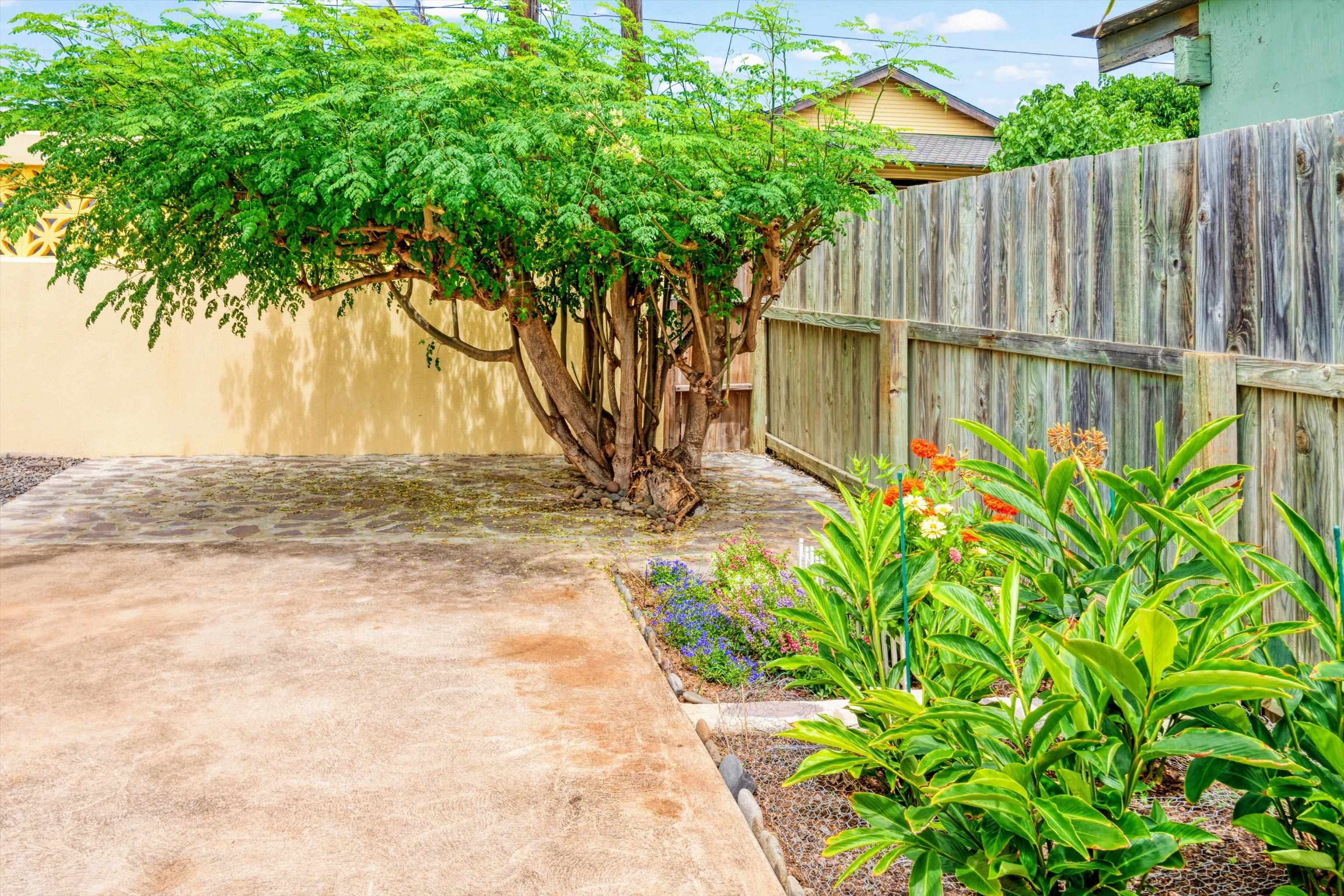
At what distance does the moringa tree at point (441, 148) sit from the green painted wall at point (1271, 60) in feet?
10.2

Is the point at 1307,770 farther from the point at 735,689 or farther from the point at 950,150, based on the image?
the point at 950,150

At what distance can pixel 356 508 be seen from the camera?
8633 millimetres

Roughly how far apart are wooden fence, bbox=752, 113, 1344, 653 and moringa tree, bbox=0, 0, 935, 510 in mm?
779

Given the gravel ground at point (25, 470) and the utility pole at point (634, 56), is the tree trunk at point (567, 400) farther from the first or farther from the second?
the gravel ground at point (25, 470)

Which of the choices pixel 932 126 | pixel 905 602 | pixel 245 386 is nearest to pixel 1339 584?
pixel 905 602

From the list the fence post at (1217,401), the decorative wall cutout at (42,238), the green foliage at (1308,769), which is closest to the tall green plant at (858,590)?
the green foliage at (1308,769)

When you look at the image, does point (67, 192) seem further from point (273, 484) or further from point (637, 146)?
point (637, 146)

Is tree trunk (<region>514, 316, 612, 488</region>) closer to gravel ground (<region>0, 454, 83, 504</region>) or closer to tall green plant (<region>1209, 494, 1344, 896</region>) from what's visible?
gravel ground (<region>0, 454, 83, 504</region>)

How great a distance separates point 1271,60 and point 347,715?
7870mm

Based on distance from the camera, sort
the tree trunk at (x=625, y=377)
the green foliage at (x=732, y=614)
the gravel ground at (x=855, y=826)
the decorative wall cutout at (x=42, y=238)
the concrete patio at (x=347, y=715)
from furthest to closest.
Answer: the decorative wall cutout at (x=42, y=238) < the tree trunk at (x=625, y=377) < the green foliage at (x=732, y=614) < the concrete patio at (x=347, y=715) < the gravel ground at (x=855, y=826)

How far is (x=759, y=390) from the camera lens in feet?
37.4

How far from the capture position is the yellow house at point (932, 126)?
763 inches

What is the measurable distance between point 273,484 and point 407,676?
5.31 metres

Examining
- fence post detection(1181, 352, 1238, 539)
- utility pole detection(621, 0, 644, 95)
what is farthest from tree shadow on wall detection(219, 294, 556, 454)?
fence post detection(1181, 352, 1238, 539)
